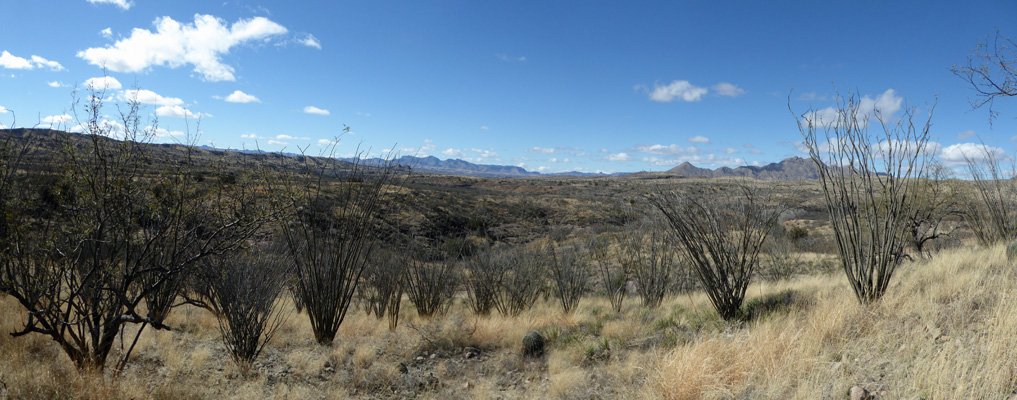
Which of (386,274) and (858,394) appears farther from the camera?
(386,274)

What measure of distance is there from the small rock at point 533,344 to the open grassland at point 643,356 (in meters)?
0.17

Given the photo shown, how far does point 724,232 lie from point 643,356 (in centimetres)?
256

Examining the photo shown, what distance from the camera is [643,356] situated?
17.7 feet

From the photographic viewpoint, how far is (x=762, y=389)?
369 cm

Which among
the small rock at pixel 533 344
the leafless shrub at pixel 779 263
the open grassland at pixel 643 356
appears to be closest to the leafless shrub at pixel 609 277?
the open grassland at pixel 643 356

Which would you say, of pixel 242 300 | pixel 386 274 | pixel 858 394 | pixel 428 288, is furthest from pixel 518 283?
pixel 858 394

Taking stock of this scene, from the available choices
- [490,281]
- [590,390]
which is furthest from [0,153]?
[490,281]

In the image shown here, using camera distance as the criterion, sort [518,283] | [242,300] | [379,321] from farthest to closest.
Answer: [518,283]
[379,321]
[242,300]

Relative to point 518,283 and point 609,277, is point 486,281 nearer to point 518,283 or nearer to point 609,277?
point 518,283

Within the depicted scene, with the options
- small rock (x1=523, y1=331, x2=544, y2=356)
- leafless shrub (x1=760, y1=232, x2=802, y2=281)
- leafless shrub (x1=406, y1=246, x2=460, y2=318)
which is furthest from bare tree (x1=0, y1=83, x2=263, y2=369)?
leafless shrub (x1=760, y1=232, x2=802, y2=281)

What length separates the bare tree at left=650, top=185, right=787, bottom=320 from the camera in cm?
624

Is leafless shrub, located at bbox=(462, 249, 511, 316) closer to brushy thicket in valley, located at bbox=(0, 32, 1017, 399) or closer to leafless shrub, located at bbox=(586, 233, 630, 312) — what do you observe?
brushy thicket in valley, located at bbox=(0, 32, 1017, 399)

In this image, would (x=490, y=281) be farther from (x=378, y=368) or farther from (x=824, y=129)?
(x=824, y=129)

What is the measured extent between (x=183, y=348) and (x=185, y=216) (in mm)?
2596
